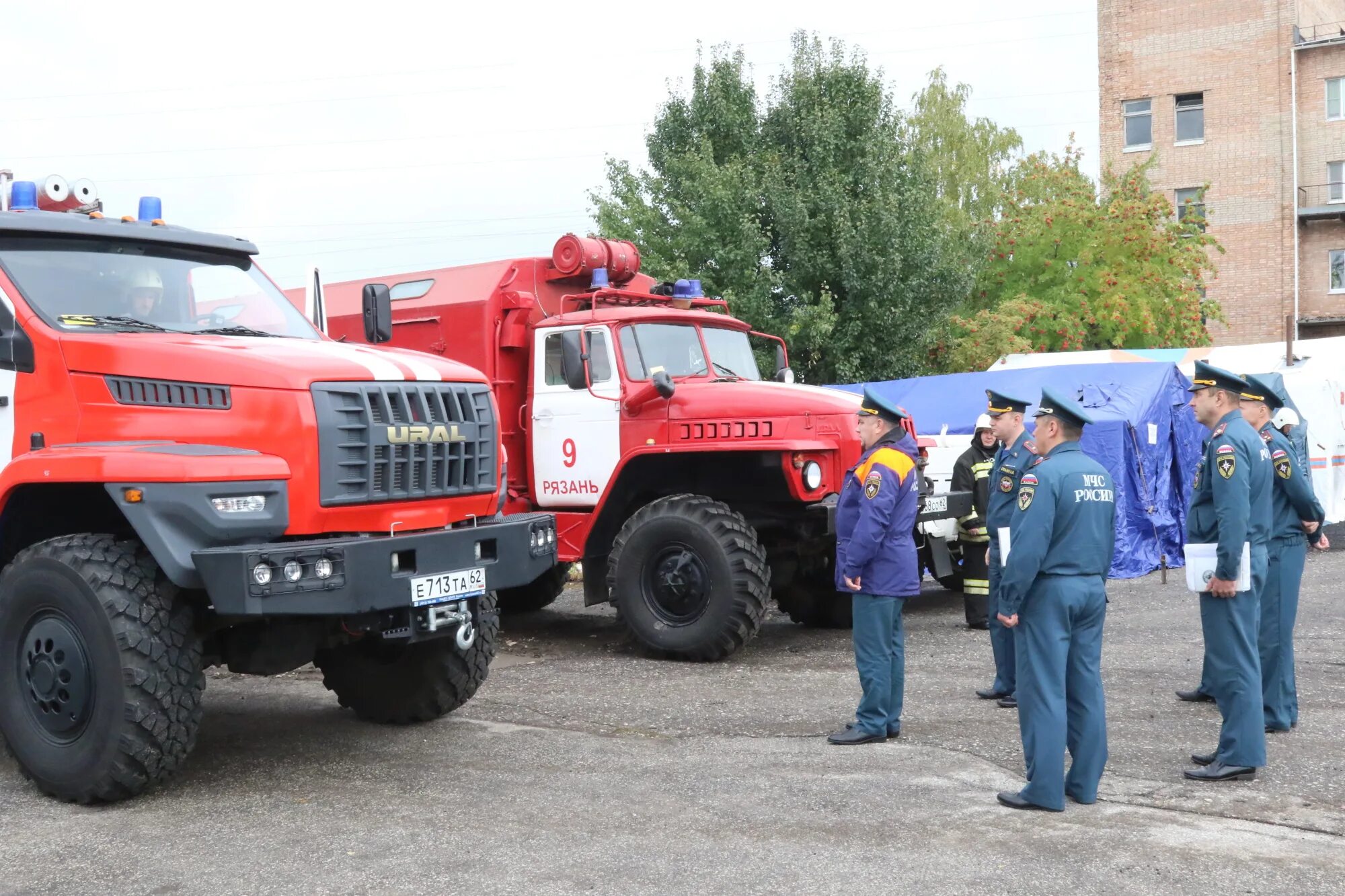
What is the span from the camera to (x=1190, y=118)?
38.8 metres

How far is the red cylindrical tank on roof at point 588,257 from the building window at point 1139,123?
32.4 meters

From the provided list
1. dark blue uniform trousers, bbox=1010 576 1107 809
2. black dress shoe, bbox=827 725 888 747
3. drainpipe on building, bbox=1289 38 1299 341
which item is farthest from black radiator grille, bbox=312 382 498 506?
drainpipe on building, bbox=1289 38 1299 341

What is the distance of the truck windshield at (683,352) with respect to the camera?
10.0 m

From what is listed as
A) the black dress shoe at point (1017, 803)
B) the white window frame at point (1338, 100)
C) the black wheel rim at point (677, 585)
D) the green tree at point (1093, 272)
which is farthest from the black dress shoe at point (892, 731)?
the white window frame at point (1338, 100)

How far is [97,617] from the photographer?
5.54m

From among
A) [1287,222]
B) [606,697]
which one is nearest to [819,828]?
[606,697]

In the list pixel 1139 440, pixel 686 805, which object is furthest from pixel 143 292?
pixel 1139 440

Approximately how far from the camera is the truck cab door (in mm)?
10023

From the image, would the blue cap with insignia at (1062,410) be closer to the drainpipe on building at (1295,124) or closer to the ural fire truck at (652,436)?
the ural fire truck at (652,436)

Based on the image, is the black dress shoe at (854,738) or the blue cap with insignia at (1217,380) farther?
the black dress shoe at (854,738)

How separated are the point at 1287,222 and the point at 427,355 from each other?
3676 centimetres

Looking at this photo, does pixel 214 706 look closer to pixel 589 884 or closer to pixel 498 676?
pixel 498 676

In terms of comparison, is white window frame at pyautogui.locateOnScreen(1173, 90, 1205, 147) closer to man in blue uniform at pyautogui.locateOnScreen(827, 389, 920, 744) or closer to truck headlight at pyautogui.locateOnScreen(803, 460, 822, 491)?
truck headlight at pyautogui.locateOnScreen(803, 460, 822, 491)

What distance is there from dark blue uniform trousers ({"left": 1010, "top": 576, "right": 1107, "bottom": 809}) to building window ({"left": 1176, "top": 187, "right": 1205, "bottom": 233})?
88.4ft
